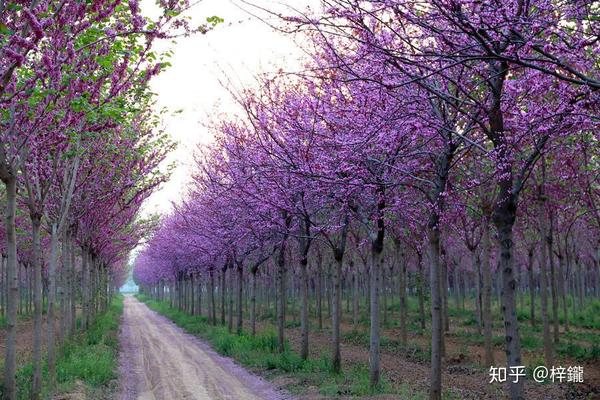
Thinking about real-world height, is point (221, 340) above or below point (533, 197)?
below

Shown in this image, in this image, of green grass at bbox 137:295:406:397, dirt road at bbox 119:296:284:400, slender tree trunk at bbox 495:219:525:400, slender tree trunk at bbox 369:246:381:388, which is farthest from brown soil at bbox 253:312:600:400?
slender tree trunk at bbox 495:219:525:400

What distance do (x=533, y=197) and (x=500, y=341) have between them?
7633 mm

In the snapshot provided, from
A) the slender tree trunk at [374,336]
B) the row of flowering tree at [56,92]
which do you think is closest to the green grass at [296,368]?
the slender tree trunk at [374,336]

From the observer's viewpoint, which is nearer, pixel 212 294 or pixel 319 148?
pixel 319 148

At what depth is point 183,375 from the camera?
14.8 meters

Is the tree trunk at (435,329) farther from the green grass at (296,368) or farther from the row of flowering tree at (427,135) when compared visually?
the green grass at (296,368)

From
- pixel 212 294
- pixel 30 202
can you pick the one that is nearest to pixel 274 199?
pixel 30 202

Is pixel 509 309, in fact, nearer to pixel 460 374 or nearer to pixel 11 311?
pixel 11 311

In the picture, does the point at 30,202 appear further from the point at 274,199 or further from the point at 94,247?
the point at 94,247

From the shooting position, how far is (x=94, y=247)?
23.3 meters

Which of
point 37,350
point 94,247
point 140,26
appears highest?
point 140,26

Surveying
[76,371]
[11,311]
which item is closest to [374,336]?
[11,311]

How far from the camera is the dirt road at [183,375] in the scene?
12295mm

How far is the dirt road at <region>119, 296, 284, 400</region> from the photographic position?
40.3 ft
